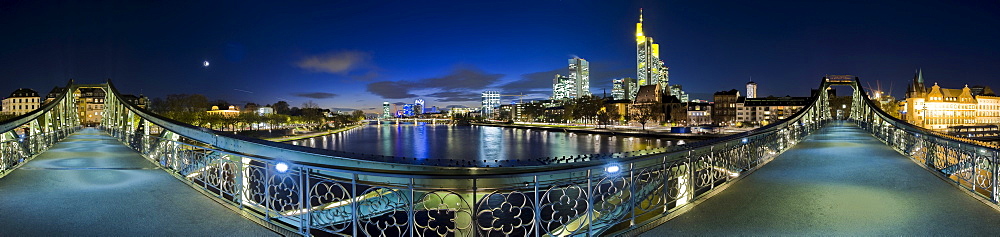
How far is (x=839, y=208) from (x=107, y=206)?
8750 millimetres

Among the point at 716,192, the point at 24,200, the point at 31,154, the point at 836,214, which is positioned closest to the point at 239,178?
the point at 24,200

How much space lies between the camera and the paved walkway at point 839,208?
417 centimetres

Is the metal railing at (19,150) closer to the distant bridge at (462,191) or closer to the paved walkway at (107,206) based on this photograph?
the distant bridge at (462,191)

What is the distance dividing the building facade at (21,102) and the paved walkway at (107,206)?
3639 inches

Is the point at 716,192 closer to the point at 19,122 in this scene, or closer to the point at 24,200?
the point at 24,200

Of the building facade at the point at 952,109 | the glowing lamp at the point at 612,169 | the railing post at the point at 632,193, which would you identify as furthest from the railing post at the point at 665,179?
the building facade at the point at 952,109

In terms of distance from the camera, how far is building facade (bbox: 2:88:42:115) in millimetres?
68938

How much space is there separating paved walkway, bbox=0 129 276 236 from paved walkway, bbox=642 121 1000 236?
185 inches

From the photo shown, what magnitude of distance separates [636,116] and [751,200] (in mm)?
100832

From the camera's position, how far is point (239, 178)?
492cm

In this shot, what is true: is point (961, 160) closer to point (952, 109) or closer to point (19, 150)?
point (19, 150)

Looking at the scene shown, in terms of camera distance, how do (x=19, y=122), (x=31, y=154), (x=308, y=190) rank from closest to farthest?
(x=308, y=190) < (x=31, y=154) < (x=19, y=122)

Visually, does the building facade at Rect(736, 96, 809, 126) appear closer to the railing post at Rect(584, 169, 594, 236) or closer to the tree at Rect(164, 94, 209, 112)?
the railing post at Rect(584, 169, 594, 236)

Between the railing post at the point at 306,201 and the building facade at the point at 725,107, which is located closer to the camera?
the railing post at the point at 306,201
